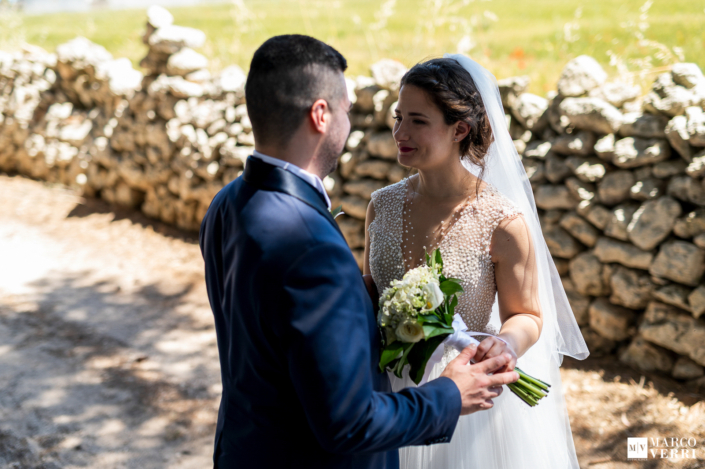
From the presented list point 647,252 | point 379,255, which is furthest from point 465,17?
point 379,255

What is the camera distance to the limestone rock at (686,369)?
3961mm

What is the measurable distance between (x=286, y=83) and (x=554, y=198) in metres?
3.69

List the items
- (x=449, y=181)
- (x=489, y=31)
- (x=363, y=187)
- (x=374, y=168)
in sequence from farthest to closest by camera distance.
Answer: (x=489, y=31)
(x=363, y=187)
(x=374, y=168)
(x=449, y=181)

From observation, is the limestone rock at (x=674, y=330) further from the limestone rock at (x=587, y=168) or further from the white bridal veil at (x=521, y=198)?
the white bridal veil at (x=521, y=198)

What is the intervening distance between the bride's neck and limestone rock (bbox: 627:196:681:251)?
89.8 inches

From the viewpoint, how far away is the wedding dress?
2301 millimetres

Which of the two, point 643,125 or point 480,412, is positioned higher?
point 643,125

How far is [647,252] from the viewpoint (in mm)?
4105

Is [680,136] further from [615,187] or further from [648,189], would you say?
[615,187]

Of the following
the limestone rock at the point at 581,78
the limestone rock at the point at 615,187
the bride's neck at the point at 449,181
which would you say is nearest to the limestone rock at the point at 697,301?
the limestone rock at the point at 615,187

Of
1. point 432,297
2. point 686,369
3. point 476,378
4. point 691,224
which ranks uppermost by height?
point 691,224

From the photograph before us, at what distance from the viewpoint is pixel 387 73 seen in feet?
18.5

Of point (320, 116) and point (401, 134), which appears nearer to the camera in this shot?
point (320, 116)

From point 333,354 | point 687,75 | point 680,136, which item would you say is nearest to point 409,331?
point 333,354
